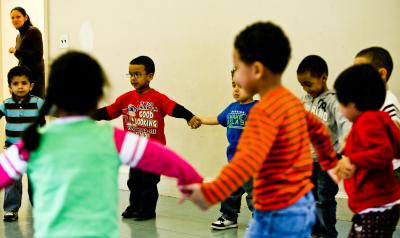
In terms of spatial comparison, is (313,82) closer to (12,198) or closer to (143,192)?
(143,192)

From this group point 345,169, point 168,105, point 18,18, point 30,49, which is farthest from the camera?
point 18,18

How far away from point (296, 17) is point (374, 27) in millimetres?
619

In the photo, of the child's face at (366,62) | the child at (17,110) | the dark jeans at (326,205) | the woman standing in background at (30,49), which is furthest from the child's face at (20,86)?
the child's face at (366,62)

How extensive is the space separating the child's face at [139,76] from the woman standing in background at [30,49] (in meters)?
1.66

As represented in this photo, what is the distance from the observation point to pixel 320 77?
3.59 metres

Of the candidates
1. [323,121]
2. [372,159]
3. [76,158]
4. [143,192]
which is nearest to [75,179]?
[76,158]

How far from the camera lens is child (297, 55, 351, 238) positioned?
3523mm

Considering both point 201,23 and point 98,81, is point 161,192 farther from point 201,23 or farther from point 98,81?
point 98,81

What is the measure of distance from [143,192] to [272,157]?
272cm

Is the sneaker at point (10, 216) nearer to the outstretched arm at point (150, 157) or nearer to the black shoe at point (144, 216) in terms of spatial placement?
the black shoe at point (144, 216)

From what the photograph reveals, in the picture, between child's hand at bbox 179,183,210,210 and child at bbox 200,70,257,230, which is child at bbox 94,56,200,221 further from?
child's hand at bbox 179,183,210,210

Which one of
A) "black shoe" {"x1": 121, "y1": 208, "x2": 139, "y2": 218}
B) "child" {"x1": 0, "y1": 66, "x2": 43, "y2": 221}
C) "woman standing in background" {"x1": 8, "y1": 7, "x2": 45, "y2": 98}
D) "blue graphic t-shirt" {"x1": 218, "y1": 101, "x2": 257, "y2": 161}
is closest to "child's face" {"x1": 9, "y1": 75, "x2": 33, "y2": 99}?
"child" {"x1": 0, "y1": 66, "x2": 43, "y2": 221}

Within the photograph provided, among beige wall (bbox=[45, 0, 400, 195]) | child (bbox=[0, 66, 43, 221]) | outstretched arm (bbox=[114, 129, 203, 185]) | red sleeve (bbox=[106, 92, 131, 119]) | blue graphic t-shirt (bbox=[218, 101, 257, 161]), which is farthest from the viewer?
red sleeve (bbox=[106, 92, 131, 119])

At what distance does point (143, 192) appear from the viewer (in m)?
Answer: 4.44
